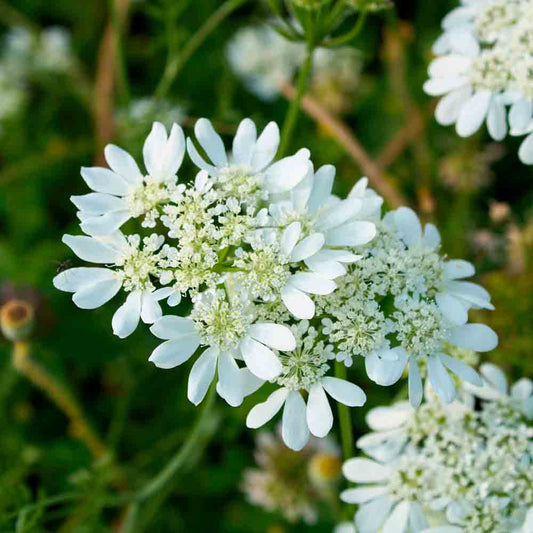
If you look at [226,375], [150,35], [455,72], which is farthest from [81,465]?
[150,35]

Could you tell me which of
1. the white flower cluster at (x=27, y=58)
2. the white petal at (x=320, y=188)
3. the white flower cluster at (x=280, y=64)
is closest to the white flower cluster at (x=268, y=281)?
the white petal at (x=320, y=188)

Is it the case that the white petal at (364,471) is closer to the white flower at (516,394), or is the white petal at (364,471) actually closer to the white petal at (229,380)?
the white flower at (516,394)

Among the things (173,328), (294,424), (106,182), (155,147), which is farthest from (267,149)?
(294,424)

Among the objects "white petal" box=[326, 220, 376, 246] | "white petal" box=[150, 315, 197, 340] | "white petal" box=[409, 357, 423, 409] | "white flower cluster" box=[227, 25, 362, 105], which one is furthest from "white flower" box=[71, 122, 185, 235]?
"white flower cluster" box=[227, 25, 362, 105]

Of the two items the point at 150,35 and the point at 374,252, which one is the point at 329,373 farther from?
the point at 150,35

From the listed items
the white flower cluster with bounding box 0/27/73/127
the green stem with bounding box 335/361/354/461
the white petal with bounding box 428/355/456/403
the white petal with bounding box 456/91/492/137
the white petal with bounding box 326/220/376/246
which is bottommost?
the green stem with bounding box 335/361/354/461

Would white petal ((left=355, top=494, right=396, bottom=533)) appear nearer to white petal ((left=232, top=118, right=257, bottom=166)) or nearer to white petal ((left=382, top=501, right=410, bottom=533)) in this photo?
white petal ((left=382, top=501, right=410, bottom=533))
